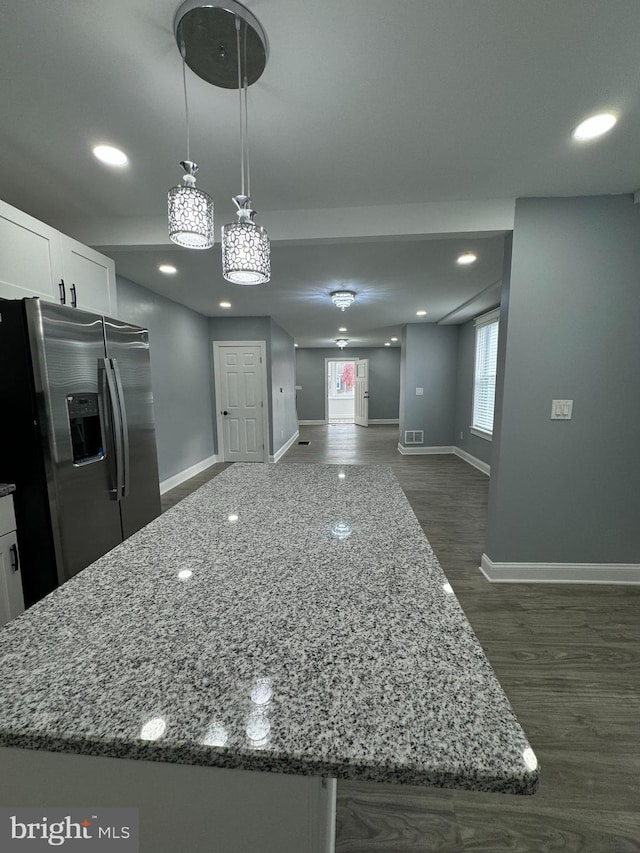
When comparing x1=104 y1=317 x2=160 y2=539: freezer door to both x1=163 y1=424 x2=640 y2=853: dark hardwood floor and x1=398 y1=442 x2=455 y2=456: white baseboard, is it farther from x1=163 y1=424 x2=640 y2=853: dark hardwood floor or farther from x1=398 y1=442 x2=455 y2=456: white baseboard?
x1=398 y1=442 x2=455 y2=456: white baseboard

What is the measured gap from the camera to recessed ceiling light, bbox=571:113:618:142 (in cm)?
150

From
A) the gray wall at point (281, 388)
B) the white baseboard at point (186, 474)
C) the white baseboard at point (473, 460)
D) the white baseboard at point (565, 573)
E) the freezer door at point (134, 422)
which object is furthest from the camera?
the gray wall at point (281, 388)

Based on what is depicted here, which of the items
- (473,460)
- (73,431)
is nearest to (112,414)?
(73,431)

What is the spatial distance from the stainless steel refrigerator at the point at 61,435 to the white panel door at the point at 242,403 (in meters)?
3.56

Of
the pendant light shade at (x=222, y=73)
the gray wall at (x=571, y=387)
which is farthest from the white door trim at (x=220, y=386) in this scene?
the pendant light shade at (x=222, y=73)

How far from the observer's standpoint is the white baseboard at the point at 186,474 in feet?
14.4

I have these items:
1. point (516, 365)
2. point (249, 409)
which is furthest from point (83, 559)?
point (249, 409)

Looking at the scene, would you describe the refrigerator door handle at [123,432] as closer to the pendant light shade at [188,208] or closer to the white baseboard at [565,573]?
the pendant light shade at [188,208]

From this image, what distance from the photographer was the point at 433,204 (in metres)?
2.24

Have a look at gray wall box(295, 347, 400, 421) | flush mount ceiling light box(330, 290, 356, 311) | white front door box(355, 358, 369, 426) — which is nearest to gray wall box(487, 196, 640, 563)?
flush mount ceiling light box(330, 290, 356, 311)

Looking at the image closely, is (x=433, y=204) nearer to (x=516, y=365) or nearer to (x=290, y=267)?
(x=516, y=365)

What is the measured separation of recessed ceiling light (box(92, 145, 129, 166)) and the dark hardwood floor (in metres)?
2.88

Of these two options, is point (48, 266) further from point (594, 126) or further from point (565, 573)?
point (565, 573)

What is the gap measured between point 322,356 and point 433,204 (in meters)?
8.49
